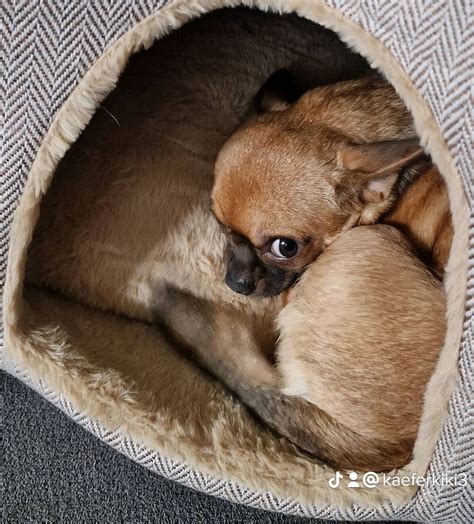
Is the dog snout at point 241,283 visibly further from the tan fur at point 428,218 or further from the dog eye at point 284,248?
the tan fur at point 428,218

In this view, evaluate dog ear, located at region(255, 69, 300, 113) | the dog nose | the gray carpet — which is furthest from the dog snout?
the gray carpet

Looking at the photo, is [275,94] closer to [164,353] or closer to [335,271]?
[335,271]

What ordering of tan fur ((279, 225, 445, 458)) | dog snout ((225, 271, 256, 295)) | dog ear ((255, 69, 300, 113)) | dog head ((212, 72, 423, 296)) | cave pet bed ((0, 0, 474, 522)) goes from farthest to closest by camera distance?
dog ear ((255, 69, 300, 113)), dog snout ((225, 271, 256, 295)), dog head ((212, 72, 423, 296)), tan fur ((279, 225, 445, 458)), cave pet bed ((0, 0, 474, 522))

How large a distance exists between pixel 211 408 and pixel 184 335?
0.82ft

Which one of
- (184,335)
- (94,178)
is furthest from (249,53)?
(184,335)

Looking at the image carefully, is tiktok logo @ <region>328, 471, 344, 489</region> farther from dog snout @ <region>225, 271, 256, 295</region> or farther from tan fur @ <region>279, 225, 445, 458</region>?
dog snout @ <region>225, 271, 256, 295</region>

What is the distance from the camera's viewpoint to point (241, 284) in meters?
1.94

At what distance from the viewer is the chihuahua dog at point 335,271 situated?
1.68 meters

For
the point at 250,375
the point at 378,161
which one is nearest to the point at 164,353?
the point at 250,375

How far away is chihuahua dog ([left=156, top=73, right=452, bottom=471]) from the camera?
1.68 m

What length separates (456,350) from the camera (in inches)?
59.0

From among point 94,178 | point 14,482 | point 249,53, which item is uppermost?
point 249,53

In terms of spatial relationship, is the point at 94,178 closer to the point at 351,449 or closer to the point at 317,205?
the point at 317,205

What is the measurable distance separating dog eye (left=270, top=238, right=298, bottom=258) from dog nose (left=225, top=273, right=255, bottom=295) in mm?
124
